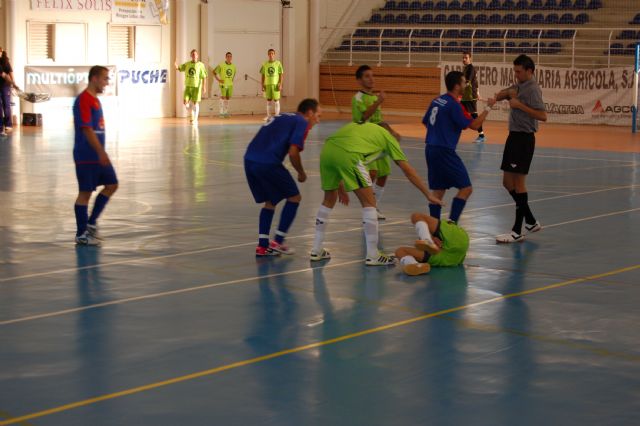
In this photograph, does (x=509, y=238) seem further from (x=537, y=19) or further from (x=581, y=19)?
(x=537, y=19)

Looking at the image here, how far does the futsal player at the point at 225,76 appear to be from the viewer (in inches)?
1326

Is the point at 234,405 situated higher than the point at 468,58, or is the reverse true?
the point at 468,58

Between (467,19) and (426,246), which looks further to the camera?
(467,19)

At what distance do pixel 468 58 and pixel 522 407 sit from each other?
19499 mm

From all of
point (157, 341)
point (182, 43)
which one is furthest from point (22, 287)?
point (182, 43)

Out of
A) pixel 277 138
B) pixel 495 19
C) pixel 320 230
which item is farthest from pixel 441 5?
pixel 320 230

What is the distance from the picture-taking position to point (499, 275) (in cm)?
960

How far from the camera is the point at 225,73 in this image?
3375cm

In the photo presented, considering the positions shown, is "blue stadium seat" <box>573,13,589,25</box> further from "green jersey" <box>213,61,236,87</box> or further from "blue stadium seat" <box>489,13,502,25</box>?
"green jersey" <box>213,61,236,87</box>

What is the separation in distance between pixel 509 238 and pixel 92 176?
4.66 m

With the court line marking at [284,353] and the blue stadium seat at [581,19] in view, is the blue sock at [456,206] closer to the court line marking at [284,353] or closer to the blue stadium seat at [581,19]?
the court line marking at [284,353]

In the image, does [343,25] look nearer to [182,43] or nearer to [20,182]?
[182,43]

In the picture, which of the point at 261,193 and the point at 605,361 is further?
the point at 261,193

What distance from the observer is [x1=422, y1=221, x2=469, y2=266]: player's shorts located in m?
9.87
